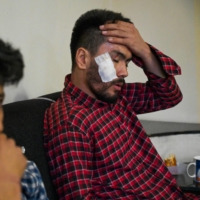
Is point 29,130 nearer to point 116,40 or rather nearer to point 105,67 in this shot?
point 105,67

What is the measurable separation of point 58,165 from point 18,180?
36 cm

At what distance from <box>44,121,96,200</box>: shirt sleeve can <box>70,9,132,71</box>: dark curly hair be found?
384mm

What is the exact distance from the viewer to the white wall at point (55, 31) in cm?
140

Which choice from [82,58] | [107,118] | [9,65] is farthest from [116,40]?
[9,65]

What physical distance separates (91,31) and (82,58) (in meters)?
0.12

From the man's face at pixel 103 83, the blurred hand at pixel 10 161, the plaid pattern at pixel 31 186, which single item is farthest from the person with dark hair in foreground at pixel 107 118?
the blurred hand at pixel 10 161

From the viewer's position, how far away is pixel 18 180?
74cm

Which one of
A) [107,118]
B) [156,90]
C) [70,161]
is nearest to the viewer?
[70,161]

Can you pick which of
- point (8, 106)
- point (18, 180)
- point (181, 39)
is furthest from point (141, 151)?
point (181, 39)

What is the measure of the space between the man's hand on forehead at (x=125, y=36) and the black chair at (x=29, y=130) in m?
0.41

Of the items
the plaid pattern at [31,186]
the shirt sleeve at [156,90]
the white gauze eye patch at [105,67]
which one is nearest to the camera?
the plaid pattern at [31,186]

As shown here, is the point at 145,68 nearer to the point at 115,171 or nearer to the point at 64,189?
the point at 115,171

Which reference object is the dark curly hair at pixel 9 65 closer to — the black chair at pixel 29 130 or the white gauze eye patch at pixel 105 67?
the black chair at pixel 29 130

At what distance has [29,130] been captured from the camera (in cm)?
111
